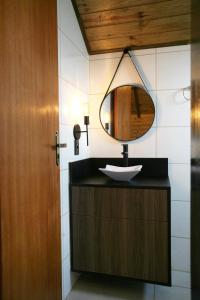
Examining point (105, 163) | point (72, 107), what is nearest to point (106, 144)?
point (105, 163)

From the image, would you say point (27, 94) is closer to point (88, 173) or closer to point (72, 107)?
point (72, 107)

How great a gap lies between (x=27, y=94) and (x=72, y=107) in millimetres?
727

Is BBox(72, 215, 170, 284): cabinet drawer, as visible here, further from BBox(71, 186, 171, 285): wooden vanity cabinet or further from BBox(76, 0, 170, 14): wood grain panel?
BBox(76, 0, 170, 14): wood grain panel

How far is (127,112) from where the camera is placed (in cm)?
212

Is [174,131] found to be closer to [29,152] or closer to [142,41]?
[142,41]

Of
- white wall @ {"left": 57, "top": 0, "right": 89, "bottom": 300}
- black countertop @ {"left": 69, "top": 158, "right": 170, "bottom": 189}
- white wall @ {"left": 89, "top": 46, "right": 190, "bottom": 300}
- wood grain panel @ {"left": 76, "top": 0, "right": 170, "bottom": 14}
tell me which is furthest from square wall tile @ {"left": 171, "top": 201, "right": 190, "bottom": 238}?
wood grain panel @ {"left": 76, "top": 0, "right": 170, "bottom": 14}

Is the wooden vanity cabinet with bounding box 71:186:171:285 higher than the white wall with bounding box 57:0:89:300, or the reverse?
the white wall with bounding box 57:0:89:300

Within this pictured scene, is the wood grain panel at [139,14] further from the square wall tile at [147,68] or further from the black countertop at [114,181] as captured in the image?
the black countertop at [114,181]

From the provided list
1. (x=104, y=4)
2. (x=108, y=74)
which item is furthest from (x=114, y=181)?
(x=104, y=4)

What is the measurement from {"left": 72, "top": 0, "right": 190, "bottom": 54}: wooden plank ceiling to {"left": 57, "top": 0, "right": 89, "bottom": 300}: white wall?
0.43ft

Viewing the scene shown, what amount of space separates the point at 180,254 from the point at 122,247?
68 centimetres

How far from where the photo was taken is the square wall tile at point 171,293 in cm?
171

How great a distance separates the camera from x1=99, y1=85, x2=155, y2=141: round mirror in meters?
2.06

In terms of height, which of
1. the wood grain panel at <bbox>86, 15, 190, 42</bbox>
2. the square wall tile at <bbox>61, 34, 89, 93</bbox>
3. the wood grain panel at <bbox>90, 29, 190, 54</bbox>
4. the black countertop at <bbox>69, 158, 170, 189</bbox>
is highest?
the wood grain panel at <bbox>86, 15, 190, 42</bbox>
